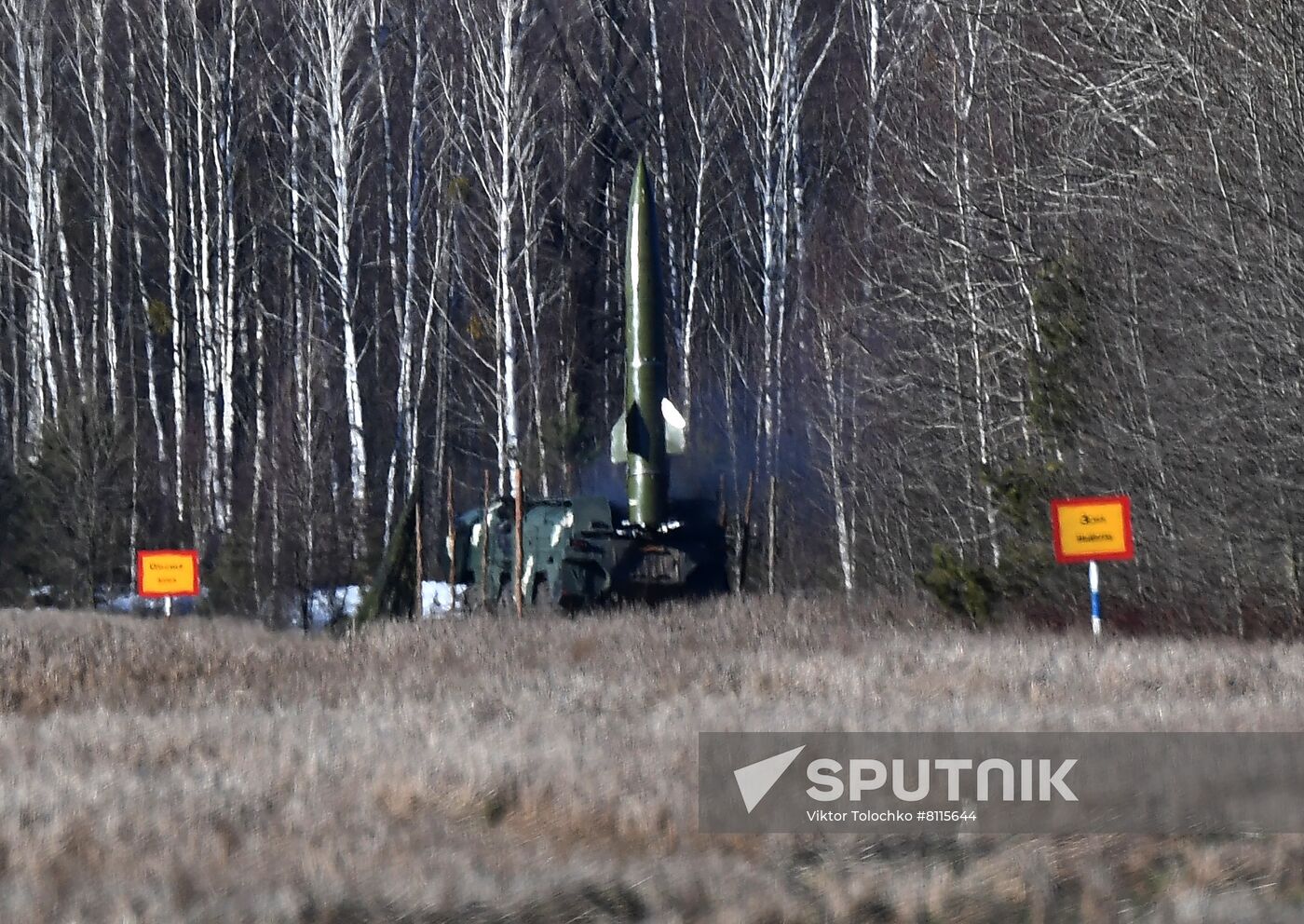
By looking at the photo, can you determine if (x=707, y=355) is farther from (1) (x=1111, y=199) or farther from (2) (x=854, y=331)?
(1) (x=1111, y=199)

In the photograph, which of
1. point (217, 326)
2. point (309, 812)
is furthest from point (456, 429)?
point (309, 812)

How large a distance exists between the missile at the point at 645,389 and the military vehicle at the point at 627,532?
0.05ft

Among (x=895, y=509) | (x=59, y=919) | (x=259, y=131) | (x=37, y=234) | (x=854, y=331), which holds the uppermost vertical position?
(x=259, y=131)

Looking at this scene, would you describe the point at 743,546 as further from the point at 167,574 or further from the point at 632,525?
the point at 167,574

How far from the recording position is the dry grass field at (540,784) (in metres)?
5.93

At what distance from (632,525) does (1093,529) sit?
11.5 meters

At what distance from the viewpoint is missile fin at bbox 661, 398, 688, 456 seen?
92.4 ft

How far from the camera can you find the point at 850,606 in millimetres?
21672

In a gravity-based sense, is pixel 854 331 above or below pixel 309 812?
above

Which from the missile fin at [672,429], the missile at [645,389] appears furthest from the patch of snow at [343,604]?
the missile fin at [672,429]

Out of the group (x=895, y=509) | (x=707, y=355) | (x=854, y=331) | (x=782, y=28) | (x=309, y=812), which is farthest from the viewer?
(x=707, y=355)

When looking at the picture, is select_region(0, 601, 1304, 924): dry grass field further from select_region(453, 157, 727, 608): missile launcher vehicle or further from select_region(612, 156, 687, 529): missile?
select_region(612, 156, 687, 529): missile

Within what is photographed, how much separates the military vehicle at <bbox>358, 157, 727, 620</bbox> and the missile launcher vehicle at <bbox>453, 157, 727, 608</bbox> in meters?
0.02

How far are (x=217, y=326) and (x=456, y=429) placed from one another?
10.6 m
